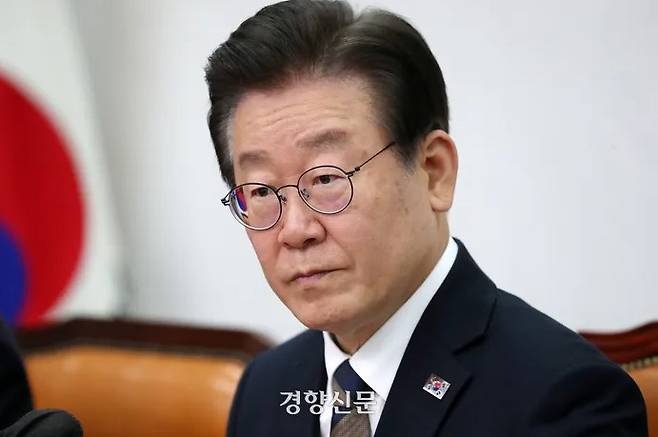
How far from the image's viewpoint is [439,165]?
167 cm

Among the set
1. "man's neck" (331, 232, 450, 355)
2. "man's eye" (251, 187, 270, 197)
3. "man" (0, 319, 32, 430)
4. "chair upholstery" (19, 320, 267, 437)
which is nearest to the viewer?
"man's eye" (251, 187, 270, 197)

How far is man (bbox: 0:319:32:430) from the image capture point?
6.70ft

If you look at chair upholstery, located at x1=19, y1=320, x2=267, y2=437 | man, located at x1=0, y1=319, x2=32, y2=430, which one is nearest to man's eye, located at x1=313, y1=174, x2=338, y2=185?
man, located at x1=0, y1=319, x2=32, y2=430

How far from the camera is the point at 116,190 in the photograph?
13.5 feet

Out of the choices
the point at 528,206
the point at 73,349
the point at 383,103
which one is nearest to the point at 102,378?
the point at 73,349

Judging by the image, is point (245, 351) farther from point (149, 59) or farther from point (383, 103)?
point (149, 59)

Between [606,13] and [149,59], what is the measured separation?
2208mm

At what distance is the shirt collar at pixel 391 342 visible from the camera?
1.72 metres

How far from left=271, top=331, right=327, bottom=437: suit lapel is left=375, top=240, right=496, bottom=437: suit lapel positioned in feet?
0.70

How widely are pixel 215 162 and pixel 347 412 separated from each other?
4.41 ft

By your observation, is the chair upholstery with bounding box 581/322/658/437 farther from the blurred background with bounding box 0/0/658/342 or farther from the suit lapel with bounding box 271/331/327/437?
the suit lapel with bounding box 271/331/327/437

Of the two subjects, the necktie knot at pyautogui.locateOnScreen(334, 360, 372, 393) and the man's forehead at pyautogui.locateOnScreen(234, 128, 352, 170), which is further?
the necktie knot at pyautogui.locateOnScreen(334, 360, 372, 393)

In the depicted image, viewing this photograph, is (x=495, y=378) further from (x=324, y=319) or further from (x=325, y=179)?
A: (x=325, y=179)

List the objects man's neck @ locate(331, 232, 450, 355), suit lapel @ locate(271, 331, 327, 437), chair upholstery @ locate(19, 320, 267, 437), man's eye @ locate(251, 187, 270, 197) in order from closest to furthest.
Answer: man's eye @ locate(251, 187, 270, 197), man's neck @ locate(331, 232, 450, 355), suit lapel @ locate(271, 331, 327, 437), chair upholstery @ locate(19, 320, 267, 437)
